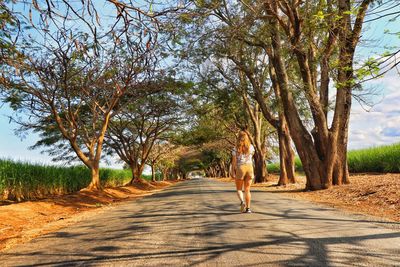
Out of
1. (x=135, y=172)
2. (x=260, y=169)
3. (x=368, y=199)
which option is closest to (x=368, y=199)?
(x=368, y=199)

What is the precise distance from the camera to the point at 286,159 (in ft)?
72.5

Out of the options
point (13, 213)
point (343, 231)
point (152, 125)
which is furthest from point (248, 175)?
point (152, 125)

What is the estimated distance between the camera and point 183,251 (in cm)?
487

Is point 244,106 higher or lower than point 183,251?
higher

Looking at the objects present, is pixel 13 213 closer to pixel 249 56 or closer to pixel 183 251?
pixel 183 251

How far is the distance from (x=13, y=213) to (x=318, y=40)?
1527 centimetres

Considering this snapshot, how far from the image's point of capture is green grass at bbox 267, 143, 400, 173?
2602 cm

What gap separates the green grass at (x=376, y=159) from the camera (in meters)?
26.0

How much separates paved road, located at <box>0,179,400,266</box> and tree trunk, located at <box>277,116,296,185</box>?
46.3ft

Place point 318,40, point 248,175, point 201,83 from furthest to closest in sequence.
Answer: point 201,83
point 318,40
point 248,175

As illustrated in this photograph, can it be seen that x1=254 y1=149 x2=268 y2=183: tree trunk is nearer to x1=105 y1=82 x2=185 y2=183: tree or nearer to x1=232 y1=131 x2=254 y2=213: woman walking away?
x1=105 y1=82 x2=185 y2=183: tree

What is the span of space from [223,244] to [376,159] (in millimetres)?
27384

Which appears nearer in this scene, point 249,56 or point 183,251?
point 183,251

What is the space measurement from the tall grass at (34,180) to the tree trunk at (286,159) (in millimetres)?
13136
